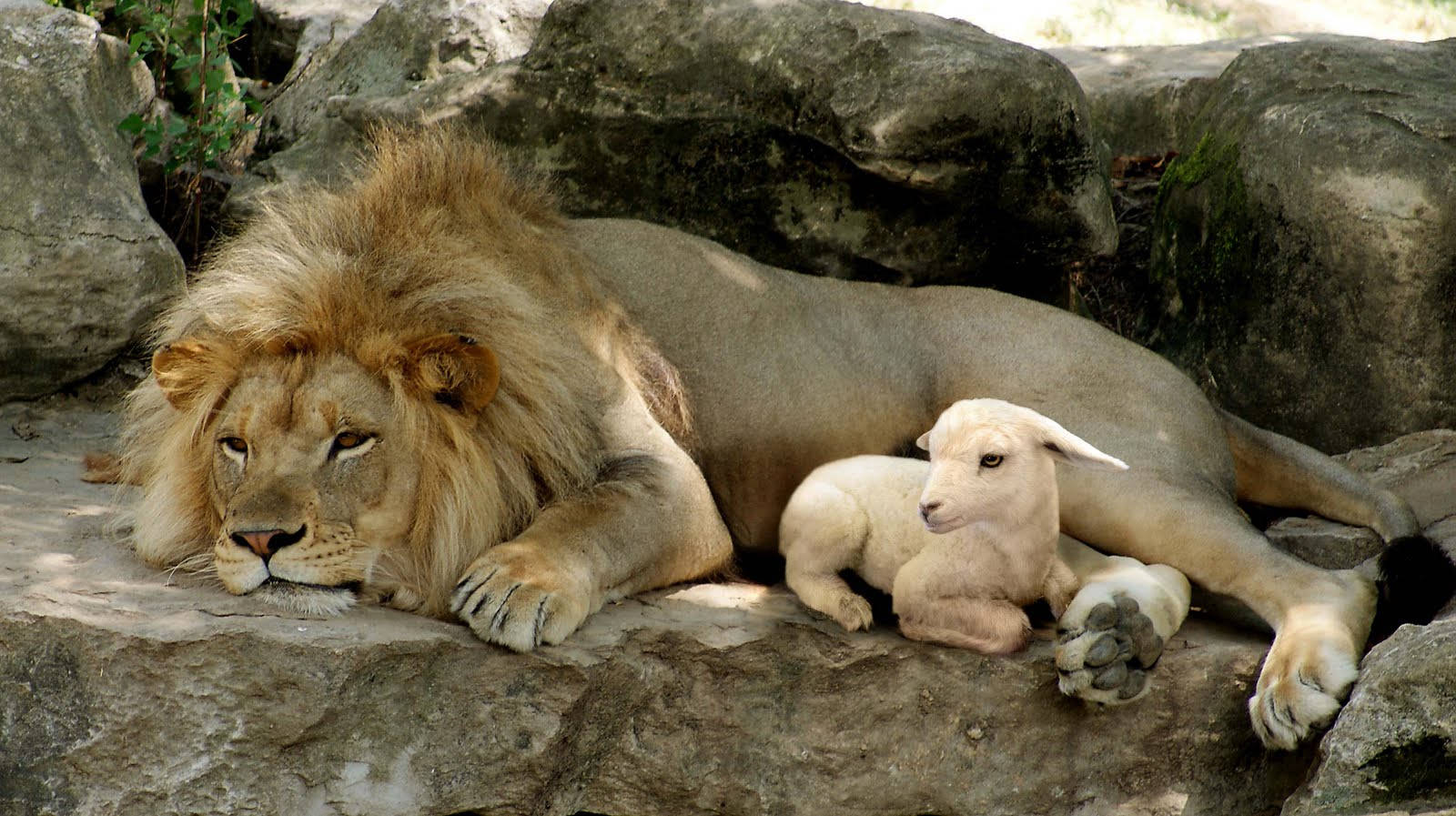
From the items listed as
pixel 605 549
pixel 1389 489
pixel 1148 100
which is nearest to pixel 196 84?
pixel 605 549

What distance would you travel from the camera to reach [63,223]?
5.49 meters

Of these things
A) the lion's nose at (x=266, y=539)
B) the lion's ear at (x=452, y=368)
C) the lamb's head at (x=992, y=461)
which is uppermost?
the lamb's head at (x=992, y=461)

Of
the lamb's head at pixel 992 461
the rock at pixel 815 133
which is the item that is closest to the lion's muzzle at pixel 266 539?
the lamb's head at pixel 992 461

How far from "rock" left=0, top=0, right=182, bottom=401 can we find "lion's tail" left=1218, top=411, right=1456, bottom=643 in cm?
384

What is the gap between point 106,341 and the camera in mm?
5676

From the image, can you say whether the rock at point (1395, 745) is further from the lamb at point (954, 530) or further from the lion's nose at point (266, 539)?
the lion's nose at point (266, 539)

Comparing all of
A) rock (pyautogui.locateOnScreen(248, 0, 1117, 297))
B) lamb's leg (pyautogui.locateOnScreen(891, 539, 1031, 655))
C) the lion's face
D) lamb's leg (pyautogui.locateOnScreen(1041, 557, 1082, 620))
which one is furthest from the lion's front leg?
rock (pyautogui.locateOnScreen(248, 0, 1117, 297))

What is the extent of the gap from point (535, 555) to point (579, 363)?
0.72 meters

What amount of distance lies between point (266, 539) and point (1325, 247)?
3.81 metres

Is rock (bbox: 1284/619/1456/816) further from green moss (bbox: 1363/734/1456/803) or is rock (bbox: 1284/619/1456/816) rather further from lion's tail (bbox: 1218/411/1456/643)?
lion's tail (bbox: 1218/411/1456/643)

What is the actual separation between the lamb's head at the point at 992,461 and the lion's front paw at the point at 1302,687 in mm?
605

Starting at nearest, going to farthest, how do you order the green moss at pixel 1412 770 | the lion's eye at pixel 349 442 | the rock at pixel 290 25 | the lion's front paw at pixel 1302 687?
the green moss at pixel 1412 770 < the lion's front paw at pixel 1302 687 < the lion's eye at pixel 349 442 < the rock at pixel 290 25

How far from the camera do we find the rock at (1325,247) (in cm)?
539

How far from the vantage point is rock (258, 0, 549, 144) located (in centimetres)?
712
